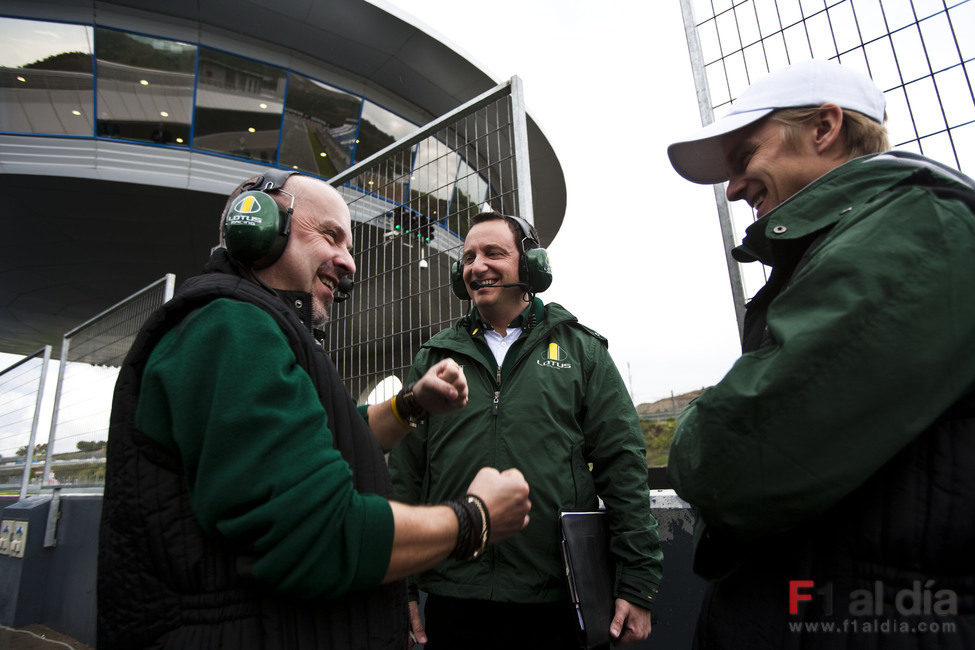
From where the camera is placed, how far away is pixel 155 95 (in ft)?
30.6

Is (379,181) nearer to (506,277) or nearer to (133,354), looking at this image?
(506,277)

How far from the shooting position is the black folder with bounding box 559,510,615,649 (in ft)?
5.24

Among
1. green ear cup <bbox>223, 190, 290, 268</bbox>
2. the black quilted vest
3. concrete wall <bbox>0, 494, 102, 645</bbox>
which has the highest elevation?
green ear cup <bbox>223, 190, 290, 268</bbox>

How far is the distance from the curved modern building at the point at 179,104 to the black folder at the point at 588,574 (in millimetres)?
7394

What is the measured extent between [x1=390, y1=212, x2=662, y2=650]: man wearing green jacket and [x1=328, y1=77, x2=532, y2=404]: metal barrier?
2.30 feet

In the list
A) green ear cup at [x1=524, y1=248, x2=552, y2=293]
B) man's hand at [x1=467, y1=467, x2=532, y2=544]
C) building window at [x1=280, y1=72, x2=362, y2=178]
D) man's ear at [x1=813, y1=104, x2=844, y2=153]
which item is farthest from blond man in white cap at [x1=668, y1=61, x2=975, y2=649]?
building window at [x1=280, y1=72, x2=362, y2=178]

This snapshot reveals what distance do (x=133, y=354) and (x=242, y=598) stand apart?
0.57 meters

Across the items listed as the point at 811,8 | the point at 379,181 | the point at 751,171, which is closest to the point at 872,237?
the point at 751,171

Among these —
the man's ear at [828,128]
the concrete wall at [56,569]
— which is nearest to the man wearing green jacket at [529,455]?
the man's ear at [828,128]

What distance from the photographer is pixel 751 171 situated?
135 cm

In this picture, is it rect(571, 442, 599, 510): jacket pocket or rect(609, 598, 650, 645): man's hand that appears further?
rect(571, 442, 599, 510): jacket pocket

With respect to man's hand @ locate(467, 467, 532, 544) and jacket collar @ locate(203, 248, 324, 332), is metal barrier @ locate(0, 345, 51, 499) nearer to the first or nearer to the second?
jacket collar @ locate(203, 248, 324, 332)

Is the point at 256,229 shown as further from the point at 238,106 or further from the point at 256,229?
the point at 238,106

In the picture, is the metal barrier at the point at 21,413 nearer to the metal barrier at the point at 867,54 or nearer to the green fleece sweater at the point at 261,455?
the green fleece sweater at the point at 261,455
